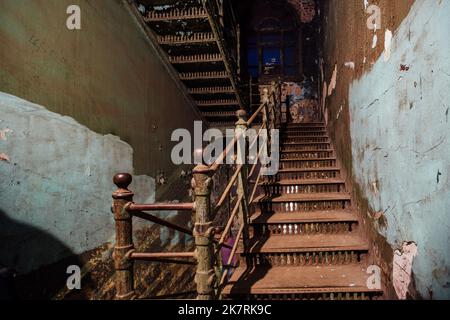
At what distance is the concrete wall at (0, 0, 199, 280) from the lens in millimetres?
2787

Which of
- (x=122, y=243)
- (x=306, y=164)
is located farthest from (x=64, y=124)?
(x=306, y=164)

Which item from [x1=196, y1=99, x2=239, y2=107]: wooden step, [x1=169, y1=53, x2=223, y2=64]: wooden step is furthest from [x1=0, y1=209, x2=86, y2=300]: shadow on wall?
[x1=196, y1=99, x2=239, y2=107]: wooden step

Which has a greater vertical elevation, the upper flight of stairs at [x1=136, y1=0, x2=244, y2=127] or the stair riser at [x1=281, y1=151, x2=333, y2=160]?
the upper flight of stairs at [x1=136, y1=0, x2=244, y2=127]

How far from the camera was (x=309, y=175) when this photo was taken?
17.0 feet

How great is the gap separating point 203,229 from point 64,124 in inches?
93.1

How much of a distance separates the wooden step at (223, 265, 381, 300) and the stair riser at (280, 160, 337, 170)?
255cm

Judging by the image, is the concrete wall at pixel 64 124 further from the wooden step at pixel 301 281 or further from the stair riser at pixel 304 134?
the stair riser at pixel 304 134

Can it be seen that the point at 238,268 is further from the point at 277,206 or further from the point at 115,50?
the point at 115,50

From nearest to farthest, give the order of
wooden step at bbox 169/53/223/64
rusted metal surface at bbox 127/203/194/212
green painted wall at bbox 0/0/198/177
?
rusted metal surface at bbox 127/203/194/212
green painted wall at bbox 0/0/198/177
wooden step at bbox 169/53/223/64

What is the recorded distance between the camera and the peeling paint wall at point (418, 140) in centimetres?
171

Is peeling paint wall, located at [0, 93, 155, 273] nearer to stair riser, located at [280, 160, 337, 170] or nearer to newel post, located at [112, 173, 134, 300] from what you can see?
newel post, located at [112, 173, 134, 300]

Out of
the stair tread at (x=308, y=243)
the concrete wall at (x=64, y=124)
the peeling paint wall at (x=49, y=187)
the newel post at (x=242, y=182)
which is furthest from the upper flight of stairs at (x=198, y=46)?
the stair tread at (x=308, y=243)

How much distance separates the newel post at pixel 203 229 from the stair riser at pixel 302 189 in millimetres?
2817

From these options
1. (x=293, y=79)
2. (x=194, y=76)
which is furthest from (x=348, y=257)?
(x=293, y=79)
